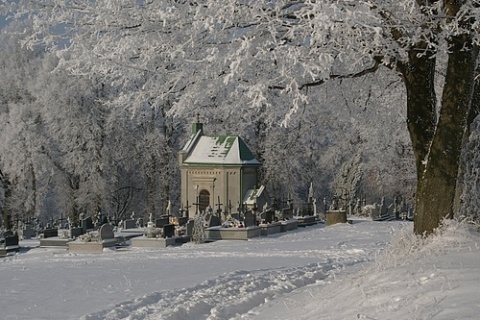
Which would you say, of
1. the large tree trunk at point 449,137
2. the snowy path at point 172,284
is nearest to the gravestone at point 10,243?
the snowy path at point 172,284

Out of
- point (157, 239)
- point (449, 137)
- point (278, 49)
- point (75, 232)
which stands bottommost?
point (157, 239)

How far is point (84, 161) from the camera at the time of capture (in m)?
33.6

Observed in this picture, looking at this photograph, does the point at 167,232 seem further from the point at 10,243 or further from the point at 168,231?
the point at 10,243

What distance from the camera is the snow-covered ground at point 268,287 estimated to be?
5.18m

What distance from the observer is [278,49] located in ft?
→ 19.0

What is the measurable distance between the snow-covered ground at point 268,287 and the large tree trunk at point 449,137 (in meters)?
0.33

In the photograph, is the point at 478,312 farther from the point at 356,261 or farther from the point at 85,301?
the point at 356,261

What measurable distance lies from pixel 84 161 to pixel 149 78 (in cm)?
2690

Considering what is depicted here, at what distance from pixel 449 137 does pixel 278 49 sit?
249 cm

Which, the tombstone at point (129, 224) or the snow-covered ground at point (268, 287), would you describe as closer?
the snow-covered ground at point (268, 287)

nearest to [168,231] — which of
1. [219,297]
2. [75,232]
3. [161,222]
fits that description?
[161,222]

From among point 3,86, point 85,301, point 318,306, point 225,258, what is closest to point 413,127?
point 318,306

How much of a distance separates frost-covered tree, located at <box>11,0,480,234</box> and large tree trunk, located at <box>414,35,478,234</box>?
1 cm

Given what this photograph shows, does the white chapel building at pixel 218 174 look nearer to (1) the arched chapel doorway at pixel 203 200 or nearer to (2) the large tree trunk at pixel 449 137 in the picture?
(1) the arched chapel doorway at pixel 203 200
